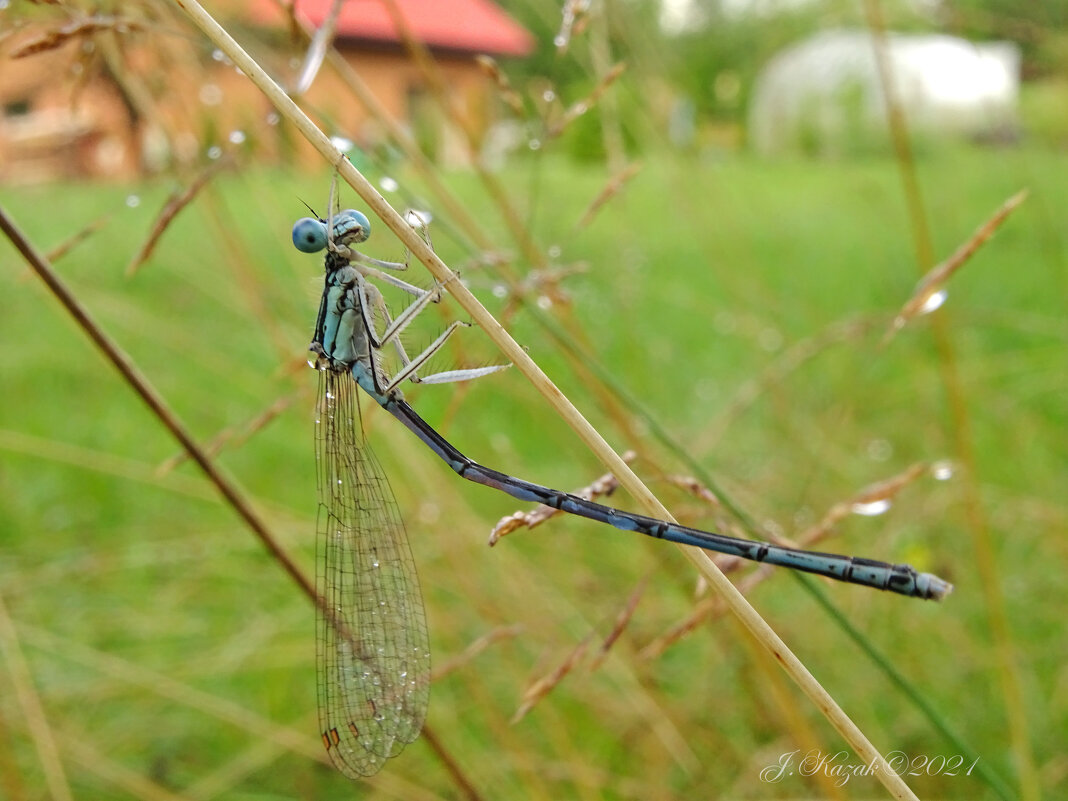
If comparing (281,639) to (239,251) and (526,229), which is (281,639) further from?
(526,229)

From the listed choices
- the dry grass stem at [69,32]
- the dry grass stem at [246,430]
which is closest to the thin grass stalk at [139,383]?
the dry grass stem at [246,430]

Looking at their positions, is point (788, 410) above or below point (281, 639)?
above

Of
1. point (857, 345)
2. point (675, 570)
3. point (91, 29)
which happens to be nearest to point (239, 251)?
point (91, 29)

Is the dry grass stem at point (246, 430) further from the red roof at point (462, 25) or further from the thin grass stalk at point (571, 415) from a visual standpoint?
the red roof at point (462, 25)

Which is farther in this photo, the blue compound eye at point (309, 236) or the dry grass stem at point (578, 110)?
the blue compound eye at point (309, 236)

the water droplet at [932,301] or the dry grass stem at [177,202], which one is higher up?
the water droplet at [932,301]

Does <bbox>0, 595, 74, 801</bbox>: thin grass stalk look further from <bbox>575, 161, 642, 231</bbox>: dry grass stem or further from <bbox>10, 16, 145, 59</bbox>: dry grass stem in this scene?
<bbox>575, 161, 642, 231</bbox>: dry grass stem

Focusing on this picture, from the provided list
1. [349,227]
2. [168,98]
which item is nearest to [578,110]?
[349,227]

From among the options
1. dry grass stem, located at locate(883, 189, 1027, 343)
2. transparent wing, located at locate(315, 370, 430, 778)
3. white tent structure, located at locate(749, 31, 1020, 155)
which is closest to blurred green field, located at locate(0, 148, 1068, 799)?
transparent wing, located at locate(315, 370, 430, 778)
